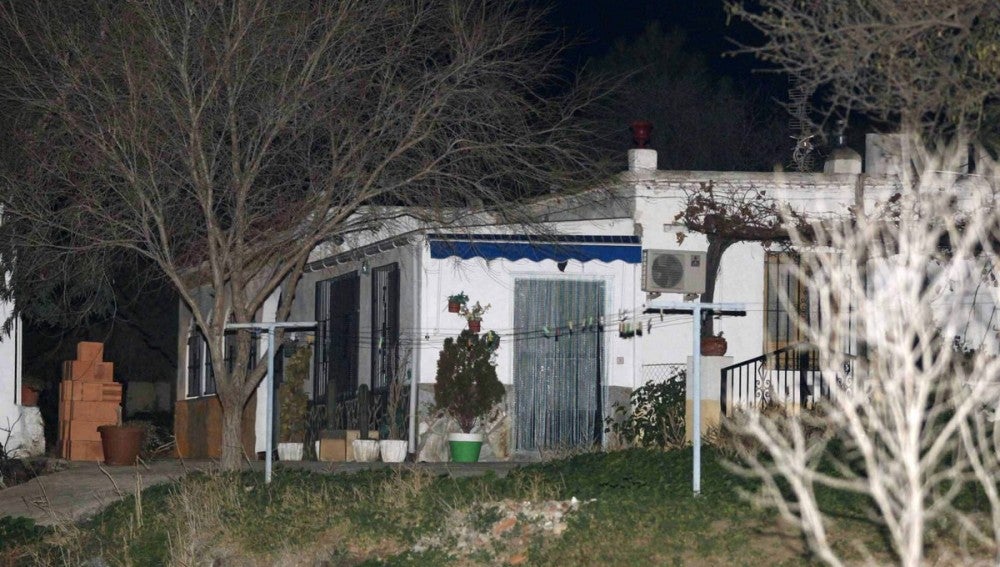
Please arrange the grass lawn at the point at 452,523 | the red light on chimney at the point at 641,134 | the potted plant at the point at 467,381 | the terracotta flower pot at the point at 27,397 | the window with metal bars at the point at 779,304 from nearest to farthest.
Result: the grass lawn at the point at 452,523 → the potted plant at the point at 467,381 → the window with metal bars at the point at 779,304 → the red light on chimney at the point at 641,134 → the terracotta flower pot at the point at 27,397

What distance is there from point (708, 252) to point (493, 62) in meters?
A: 3.72

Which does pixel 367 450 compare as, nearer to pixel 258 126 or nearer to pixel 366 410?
pixel 366 410

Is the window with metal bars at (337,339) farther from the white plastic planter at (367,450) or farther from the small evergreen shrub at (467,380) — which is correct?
the small evergreen shrub at (467,380)

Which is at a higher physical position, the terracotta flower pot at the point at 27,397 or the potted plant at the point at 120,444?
the terracotta flower pot at the point at 27,397

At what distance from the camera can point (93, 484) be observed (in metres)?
13.9

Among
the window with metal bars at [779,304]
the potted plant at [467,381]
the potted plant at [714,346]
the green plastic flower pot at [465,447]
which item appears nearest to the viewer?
the green plastic flower pot at [465,447]

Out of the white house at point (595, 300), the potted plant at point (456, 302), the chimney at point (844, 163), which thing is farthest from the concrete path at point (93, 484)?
the chimney at point (844, 163)

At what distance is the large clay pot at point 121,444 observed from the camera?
53.3 feet

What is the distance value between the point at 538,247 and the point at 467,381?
1.62 m

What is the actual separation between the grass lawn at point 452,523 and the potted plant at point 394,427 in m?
3.03

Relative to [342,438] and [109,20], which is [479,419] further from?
[109,20]

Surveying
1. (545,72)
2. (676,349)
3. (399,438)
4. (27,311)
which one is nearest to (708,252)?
(676,349)

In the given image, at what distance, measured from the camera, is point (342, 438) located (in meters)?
16.3

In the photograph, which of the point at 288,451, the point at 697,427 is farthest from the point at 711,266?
the point at 697,427
